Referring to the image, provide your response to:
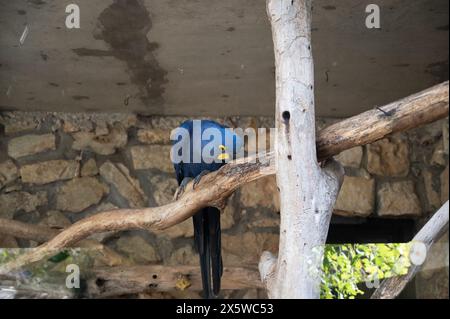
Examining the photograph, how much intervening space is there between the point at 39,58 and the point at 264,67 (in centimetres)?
129

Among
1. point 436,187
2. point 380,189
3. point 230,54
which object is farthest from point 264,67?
point 436,187

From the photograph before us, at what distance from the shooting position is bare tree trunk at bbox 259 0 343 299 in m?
2.00

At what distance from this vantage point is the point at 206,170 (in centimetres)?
294

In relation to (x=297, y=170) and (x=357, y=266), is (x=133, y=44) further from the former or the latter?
(x=357, y=266)

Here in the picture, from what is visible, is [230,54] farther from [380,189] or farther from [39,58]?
[380,189]

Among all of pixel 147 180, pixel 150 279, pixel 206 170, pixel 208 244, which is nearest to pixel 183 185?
pixel 206 170

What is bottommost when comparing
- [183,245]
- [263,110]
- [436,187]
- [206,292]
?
[206,292]

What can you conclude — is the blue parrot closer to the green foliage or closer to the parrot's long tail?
the parrot's long tail

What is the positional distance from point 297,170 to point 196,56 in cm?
143

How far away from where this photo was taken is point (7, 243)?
12.3 ft

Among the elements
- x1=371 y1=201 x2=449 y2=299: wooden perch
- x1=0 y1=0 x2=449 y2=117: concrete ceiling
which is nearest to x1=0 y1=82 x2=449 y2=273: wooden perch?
x1=371 y1=201 x2=449 y2=299: wooden perch

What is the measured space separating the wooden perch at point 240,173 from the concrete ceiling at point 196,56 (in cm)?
84

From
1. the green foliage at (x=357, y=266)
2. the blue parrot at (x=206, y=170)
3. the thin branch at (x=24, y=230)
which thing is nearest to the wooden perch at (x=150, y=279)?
the blue parrot at (x=206, y=170)

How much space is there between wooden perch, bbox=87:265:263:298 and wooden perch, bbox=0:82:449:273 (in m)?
0.44
